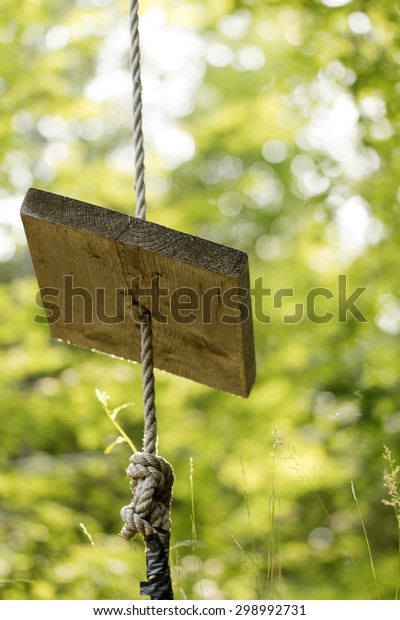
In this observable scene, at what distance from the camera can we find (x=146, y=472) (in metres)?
1.04

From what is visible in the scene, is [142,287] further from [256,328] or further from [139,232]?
[256,328]

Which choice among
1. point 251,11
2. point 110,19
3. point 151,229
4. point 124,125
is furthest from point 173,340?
point 124,125

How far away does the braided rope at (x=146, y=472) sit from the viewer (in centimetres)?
103

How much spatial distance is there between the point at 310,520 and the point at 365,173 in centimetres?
292

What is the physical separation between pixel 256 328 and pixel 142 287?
296 cm

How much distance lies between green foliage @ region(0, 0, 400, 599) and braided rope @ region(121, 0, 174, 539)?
1.09m

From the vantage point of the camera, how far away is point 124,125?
14.9 ft

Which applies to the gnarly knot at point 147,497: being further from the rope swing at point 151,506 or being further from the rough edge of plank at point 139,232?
the rough edge of plank at point 139,232

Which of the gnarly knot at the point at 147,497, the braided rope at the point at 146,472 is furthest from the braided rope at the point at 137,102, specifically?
the gnarly knot at the point at 147,497

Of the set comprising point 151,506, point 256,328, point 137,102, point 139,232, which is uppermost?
point 137,102

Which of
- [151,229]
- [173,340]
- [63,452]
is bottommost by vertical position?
[63,452]

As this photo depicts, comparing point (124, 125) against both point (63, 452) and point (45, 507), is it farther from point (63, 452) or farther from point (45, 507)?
point (45, 507)

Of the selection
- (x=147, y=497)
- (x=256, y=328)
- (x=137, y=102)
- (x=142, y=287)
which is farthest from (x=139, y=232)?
(x=256, y=328)

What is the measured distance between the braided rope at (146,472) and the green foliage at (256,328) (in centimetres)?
109
